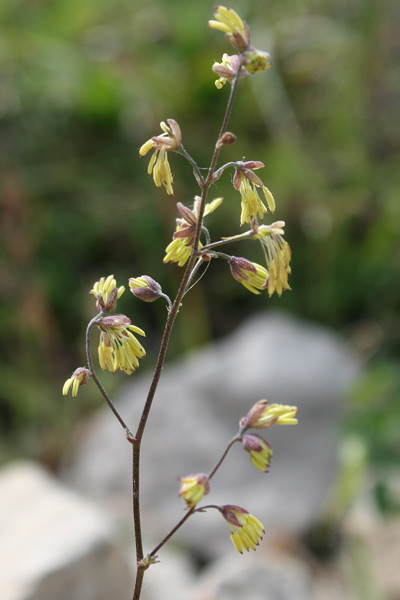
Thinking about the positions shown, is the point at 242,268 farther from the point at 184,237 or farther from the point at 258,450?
the point at 258,450

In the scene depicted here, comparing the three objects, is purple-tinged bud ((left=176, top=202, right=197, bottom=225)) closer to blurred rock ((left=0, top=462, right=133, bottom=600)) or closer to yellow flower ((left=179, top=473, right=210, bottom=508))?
yellow flower ((left=179, top=473, right=210, bottom=508))

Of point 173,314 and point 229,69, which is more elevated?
point 229,69

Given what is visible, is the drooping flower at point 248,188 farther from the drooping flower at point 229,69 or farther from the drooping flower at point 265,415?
the drooping flower at point 265,415

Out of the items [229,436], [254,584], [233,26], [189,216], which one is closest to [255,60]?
[233,26]

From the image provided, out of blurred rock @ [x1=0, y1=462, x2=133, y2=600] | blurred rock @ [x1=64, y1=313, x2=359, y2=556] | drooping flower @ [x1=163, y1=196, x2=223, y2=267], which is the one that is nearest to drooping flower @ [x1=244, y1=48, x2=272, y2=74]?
drooping flower @ [x1=163, y1=196, x2=223, y2=267]

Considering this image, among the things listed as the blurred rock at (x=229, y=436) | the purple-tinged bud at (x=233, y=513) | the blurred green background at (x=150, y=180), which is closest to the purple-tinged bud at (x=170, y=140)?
the purple-tinged bud at (x=233, y=513)
